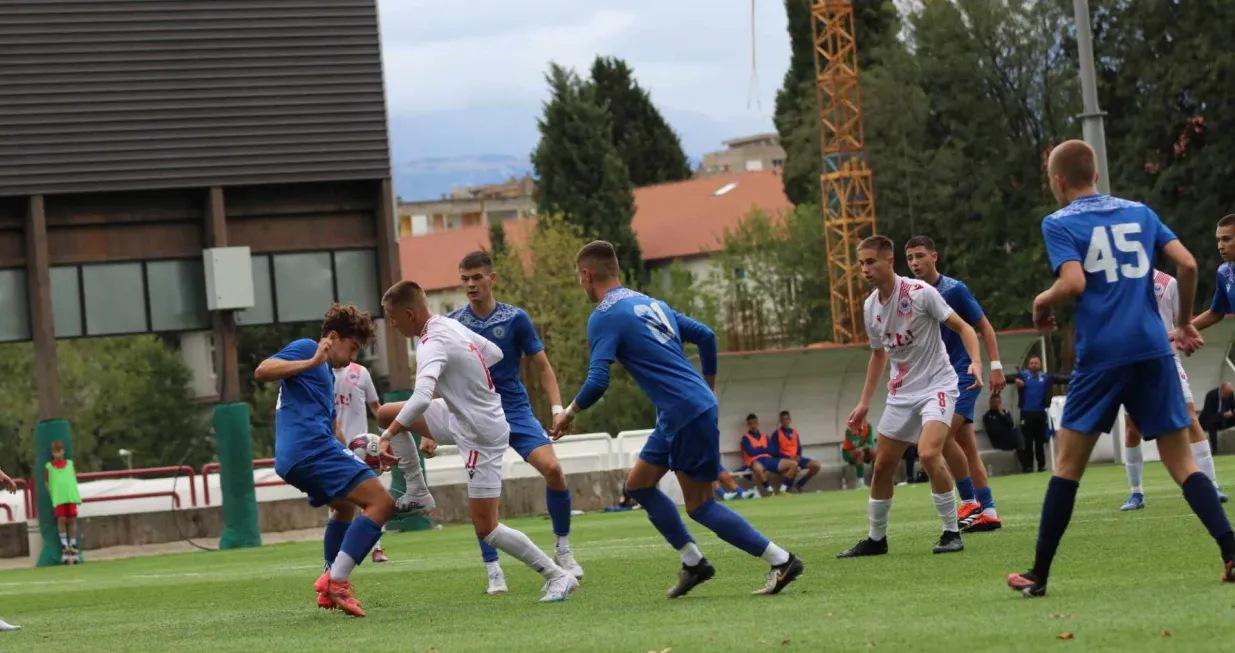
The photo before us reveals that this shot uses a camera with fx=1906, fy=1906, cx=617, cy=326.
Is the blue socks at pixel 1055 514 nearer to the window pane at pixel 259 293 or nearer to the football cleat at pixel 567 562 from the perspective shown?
the football cleat at pixel 567 562

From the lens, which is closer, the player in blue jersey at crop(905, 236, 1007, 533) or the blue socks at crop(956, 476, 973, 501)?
the player in blue jersey at crop(905, 236, 1007, 533)

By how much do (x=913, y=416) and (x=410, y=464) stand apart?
12.4 ft

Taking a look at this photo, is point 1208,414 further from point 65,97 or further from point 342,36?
point 65,97

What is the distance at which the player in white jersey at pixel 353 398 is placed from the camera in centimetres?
1764

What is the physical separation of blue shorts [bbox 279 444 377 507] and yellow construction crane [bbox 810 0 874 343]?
57.8m

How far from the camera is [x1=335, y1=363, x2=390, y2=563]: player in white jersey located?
1764 centimetres

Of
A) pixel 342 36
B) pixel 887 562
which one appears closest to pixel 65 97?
pixel 342 36

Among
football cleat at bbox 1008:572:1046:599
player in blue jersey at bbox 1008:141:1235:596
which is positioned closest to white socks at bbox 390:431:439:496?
football cleat at bbox 1008:572:1046:599

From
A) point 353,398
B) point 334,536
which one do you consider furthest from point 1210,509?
point 353,398

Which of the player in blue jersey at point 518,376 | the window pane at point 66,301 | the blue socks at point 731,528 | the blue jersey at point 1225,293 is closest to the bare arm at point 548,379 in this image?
the player in blue jersey at point 518,376

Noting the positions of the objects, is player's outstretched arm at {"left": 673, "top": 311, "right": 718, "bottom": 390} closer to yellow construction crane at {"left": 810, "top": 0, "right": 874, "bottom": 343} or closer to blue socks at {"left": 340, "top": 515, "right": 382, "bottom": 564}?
blue socks at {"left": 340, "top": 515, "right": 382, "bottom": 564}

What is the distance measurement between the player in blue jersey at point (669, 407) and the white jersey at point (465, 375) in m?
0.91

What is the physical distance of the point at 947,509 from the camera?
12.9m

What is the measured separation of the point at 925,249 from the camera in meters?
14.5
